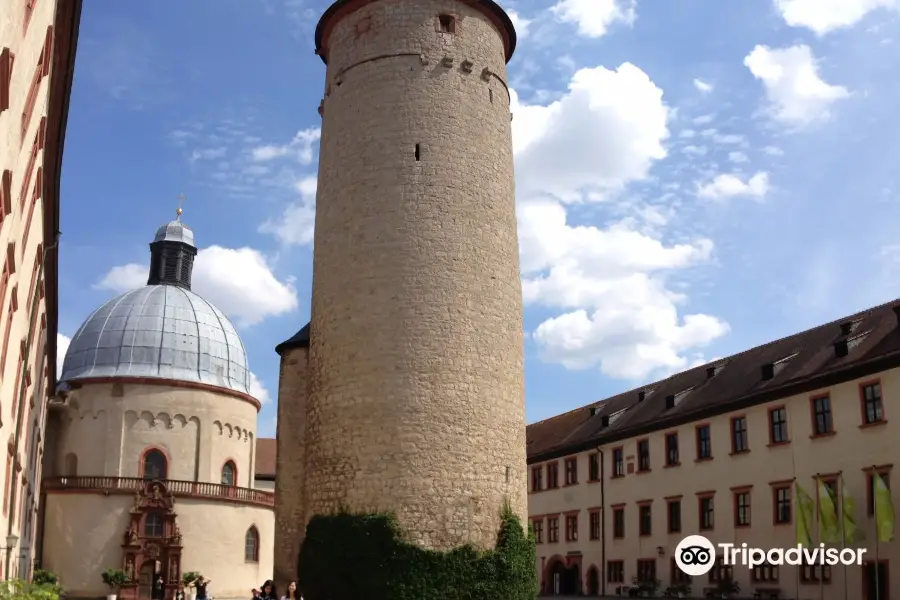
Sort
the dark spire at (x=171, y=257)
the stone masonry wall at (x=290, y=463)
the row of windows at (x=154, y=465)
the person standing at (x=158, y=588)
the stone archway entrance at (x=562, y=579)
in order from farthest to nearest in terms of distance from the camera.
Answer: the dark spire at (x=171, y=257)
the stone archway entrance at (x=562, y=579)
the row of windows at (x=154, y=465)
the person standing at (x=158, y=588)
the stone masonry wall at (x=290, y=463)

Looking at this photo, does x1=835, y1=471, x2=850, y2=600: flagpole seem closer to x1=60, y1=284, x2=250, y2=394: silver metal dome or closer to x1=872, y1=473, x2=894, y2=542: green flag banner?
x1=872, y1=473, x2=894, y2=542: green flag banner

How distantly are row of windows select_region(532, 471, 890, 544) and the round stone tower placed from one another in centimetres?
1017

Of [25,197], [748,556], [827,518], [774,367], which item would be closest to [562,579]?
[748,556]

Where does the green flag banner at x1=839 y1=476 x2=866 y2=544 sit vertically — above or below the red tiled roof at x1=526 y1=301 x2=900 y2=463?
below

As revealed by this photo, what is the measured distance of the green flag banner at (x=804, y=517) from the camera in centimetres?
2614

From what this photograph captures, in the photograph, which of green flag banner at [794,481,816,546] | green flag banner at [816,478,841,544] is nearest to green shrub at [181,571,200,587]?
green flag banner at [794,481,816,546]

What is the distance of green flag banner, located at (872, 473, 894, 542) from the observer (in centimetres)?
2362

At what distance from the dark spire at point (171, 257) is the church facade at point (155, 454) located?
5.7 inches

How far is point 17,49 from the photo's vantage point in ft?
34.1

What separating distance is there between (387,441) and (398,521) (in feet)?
5.72

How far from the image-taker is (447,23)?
23891mm

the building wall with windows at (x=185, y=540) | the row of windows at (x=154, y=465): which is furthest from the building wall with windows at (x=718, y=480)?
the row of windows at (x=154, y=465)

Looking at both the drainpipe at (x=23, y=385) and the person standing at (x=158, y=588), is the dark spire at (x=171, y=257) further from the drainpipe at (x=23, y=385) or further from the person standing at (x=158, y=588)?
the drainpipe at (x=23, y=385)

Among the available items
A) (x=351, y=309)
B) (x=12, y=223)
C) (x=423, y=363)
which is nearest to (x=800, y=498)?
(x=423, y=363)
